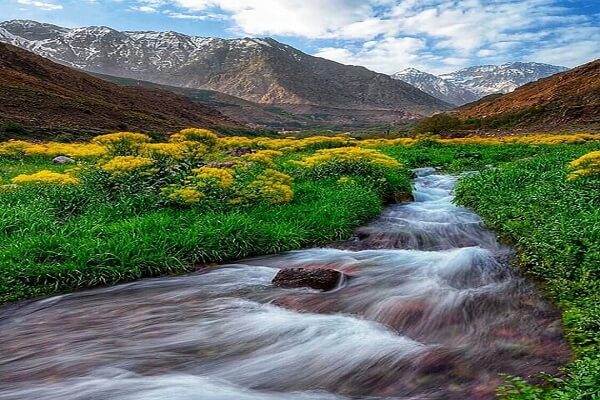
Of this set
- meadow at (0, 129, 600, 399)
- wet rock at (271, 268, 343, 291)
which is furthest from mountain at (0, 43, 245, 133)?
wet rock at (271, 268, 343, 291)

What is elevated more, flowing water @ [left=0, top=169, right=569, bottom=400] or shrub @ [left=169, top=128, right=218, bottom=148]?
shrub @ [left=169, top=128, right=218, bottom=148]

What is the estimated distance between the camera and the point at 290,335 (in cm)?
607

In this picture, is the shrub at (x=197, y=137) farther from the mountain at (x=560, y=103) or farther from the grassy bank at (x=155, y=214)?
the mountain at (x=560, y=103)

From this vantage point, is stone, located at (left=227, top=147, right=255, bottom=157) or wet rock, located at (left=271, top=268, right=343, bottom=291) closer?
wet rock, located at (left=271, top=268, right=343, bottom=291)

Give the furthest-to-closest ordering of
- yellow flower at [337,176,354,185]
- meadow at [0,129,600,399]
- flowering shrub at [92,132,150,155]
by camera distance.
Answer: yellow flower at [337,176,354,185] → flowering shrub at [92,132,150,155] → meadow at [0,129,600,399]

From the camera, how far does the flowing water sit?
4930 mm

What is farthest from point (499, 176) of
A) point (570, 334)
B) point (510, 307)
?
point (570, 334)

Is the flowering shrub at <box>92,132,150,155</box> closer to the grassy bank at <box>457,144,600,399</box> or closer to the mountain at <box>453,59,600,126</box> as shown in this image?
the grassy bank at <box>457,144,600,399</box>

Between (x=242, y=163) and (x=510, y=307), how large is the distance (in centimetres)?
Result: 810

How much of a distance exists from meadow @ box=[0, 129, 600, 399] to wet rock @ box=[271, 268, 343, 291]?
1526mm

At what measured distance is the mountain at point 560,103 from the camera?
203 ft

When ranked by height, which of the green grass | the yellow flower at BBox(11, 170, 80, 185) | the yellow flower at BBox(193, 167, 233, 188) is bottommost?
the green grass

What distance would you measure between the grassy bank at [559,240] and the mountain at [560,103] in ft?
164

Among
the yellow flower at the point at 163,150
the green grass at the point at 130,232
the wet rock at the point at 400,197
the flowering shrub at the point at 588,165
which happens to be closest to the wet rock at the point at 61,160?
the green grass at the point at 130,232
